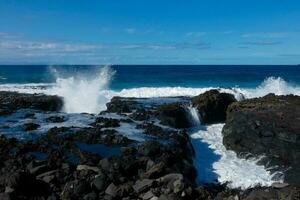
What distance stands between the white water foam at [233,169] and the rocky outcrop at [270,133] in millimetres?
455

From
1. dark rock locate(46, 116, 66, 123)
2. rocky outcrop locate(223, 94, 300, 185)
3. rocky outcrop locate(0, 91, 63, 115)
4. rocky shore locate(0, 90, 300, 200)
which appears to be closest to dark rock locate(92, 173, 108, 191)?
rocky shore locate(0, 90, 300, 200)

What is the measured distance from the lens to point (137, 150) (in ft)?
59.6

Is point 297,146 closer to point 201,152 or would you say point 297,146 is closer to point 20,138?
point 201,152

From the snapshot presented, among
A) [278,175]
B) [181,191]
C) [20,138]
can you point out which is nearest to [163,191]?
[181,191]

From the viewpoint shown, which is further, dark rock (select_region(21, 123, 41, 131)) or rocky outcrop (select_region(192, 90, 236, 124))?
rocky outcrop (select_region(192, 90, 236, 124))

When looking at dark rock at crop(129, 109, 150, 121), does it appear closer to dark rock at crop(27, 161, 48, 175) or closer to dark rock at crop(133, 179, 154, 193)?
dark rock at crop(27, 161, 48, 175)

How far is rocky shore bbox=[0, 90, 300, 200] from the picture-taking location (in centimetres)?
1402

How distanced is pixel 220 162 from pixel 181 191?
6.89m

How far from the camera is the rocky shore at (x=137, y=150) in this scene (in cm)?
1402

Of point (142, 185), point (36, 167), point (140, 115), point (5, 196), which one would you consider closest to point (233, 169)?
point (142, 185)

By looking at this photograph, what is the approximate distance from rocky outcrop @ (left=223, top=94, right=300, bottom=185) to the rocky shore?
40mm

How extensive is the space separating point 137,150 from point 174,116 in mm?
8591

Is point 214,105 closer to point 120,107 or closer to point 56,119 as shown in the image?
point 120,107

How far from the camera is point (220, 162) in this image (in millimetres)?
20422
